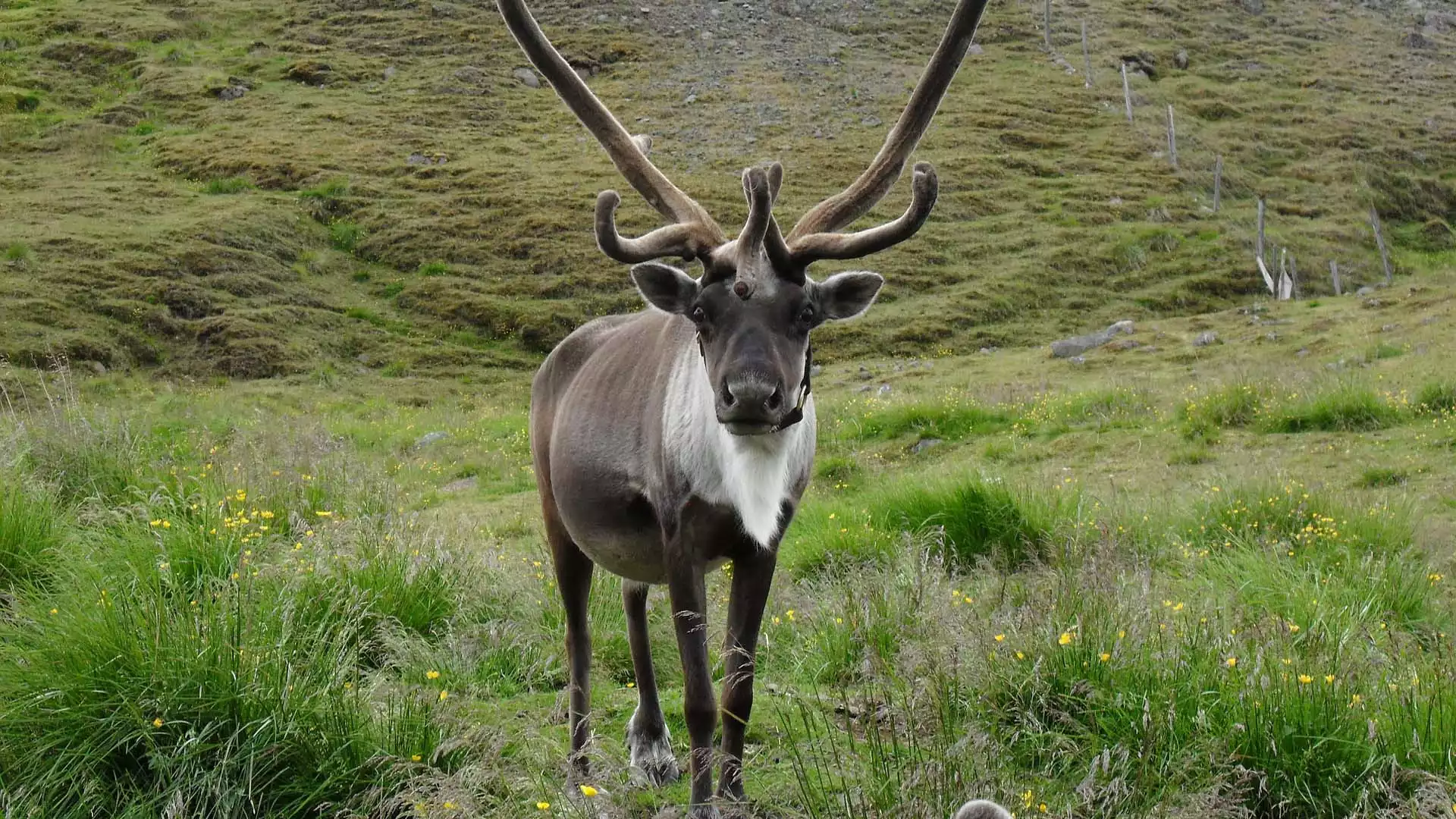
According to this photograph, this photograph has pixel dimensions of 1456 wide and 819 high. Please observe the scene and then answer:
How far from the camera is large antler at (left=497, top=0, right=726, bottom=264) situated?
4.30 meters

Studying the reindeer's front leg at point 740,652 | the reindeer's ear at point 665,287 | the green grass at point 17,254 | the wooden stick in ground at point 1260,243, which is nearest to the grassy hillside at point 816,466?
the green grass at point 17,254

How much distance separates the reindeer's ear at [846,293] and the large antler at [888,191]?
100mm

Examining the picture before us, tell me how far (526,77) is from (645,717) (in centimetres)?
5146

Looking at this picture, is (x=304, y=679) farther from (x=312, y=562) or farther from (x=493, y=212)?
(x=493, y=212)

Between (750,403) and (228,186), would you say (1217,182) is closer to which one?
(228,186)

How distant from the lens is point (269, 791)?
400 centimetres

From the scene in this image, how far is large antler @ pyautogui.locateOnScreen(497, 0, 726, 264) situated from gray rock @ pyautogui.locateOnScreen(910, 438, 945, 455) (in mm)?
9973

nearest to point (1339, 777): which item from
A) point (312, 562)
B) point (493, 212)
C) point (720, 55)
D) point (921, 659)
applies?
point (921, 659)

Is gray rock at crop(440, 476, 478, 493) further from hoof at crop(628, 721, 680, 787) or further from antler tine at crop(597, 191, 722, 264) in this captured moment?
antler tine at crop(597, 191, 722, 264)

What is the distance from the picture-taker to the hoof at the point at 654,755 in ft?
16.8

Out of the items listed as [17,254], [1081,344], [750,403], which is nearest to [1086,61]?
[1081,344]

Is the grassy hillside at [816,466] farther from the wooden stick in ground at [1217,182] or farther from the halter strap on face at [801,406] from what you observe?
the halter strap on face at [801,406]

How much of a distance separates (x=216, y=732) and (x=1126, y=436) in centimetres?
1215

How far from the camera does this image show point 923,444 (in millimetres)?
14836
